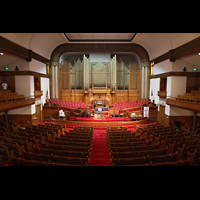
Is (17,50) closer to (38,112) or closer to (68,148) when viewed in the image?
(38,112)

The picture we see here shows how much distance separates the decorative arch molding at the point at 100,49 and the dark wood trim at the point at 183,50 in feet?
11.5

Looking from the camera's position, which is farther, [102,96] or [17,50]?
[102,96]

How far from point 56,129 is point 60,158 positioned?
3.75 m

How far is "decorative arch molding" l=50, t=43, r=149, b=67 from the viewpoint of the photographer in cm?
1505

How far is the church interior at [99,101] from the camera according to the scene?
478cm

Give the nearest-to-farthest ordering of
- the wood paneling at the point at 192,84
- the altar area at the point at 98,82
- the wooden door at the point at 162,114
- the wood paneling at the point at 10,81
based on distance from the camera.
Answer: the wood paneling at the point at 192,84
the wood paneling at the point at 10,81
the wooden door at the point at 162,114
the altar area at the point at 98,82

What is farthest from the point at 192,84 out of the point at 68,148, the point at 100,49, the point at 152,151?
the point at 68,148

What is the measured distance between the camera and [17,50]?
29.7ft

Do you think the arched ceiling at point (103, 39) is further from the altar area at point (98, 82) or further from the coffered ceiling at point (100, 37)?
the altar area at point (98, 82)

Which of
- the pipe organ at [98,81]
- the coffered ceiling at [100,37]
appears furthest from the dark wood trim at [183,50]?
the pipe organ at [98,81]

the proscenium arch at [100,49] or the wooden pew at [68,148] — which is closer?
the wooden pew at [68,148]

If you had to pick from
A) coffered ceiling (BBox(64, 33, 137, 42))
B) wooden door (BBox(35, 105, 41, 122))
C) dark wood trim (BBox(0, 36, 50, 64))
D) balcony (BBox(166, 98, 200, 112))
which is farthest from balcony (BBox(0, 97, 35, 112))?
balcony (BBox(166, 98, 200, 112))

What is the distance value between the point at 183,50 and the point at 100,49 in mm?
8794

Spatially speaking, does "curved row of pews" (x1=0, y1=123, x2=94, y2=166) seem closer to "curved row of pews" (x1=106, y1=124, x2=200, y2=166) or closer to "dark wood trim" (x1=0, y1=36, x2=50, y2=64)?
"curved row of pews" (x1=106, y1=124, x2=200, y2=166)
